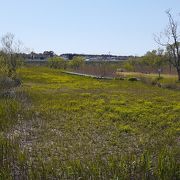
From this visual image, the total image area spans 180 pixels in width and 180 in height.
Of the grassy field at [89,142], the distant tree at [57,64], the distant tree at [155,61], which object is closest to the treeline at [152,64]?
the distant tree at [155,61]

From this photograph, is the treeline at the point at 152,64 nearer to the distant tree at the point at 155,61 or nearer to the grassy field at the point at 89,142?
the distant tree at the point at 155,61

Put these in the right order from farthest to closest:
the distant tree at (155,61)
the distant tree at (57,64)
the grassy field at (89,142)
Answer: the distant tree at (57,64), the distant tree at (155,61), the grassy field at (89,142)

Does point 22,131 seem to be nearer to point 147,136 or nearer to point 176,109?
point 147,136

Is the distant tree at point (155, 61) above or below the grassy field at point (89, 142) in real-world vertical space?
above

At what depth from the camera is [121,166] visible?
8.71 metres

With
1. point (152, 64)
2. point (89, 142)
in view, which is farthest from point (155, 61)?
point (89, 142)

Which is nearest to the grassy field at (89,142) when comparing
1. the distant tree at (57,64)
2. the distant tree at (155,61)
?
the distant tree at (155,61)

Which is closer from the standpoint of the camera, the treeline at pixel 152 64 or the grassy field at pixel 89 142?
the grassy field at pixel 89 142

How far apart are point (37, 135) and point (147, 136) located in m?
4.17

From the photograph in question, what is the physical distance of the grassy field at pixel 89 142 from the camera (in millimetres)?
8695

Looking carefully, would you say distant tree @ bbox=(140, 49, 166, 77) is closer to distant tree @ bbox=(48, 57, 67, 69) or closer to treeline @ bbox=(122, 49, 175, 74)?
treeline @ bbox=(122, 49, 175, 74)

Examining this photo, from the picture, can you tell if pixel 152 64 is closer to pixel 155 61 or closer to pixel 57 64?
pixel 155 61

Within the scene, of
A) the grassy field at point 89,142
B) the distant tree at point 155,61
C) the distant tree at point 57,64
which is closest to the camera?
the grassy field at point 89,142

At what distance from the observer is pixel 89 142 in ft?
43.0
